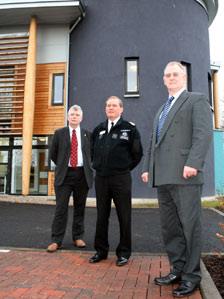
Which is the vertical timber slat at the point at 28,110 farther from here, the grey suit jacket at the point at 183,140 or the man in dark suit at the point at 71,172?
the grey suit jacket at the point at 183,140

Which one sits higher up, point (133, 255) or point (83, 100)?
point (83, 100)

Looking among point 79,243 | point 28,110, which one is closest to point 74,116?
point 79,243

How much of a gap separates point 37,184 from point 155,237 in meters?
9.99

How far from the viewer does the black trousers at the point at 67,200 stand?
5.71 m

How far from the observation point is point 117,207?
4.96 metres

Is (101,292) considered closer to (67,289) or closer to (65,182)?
(67,289)

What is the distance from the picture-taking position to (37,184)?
1625 centimetres

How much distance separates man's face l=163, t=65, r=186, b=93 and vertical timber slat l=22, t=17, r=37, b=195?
480 inches

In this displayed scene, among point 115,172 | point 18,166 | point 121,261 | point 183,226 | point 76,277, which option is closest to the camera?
point 183,226

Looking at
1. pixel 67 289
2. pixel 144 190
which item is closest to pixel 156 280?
pixel 67 289

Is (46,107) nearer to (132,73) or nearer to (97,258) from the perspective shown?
(132,73)

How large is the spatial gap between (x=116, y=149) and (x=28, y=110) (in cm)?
1135

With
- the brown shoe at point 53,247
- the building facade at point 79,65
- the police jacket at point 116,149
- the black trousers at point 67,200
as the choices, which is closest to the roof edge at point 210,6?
the building facade at point 79,65

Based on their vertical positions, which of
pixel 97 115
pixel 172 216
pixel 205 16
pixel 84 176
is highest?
pixel 205 16
